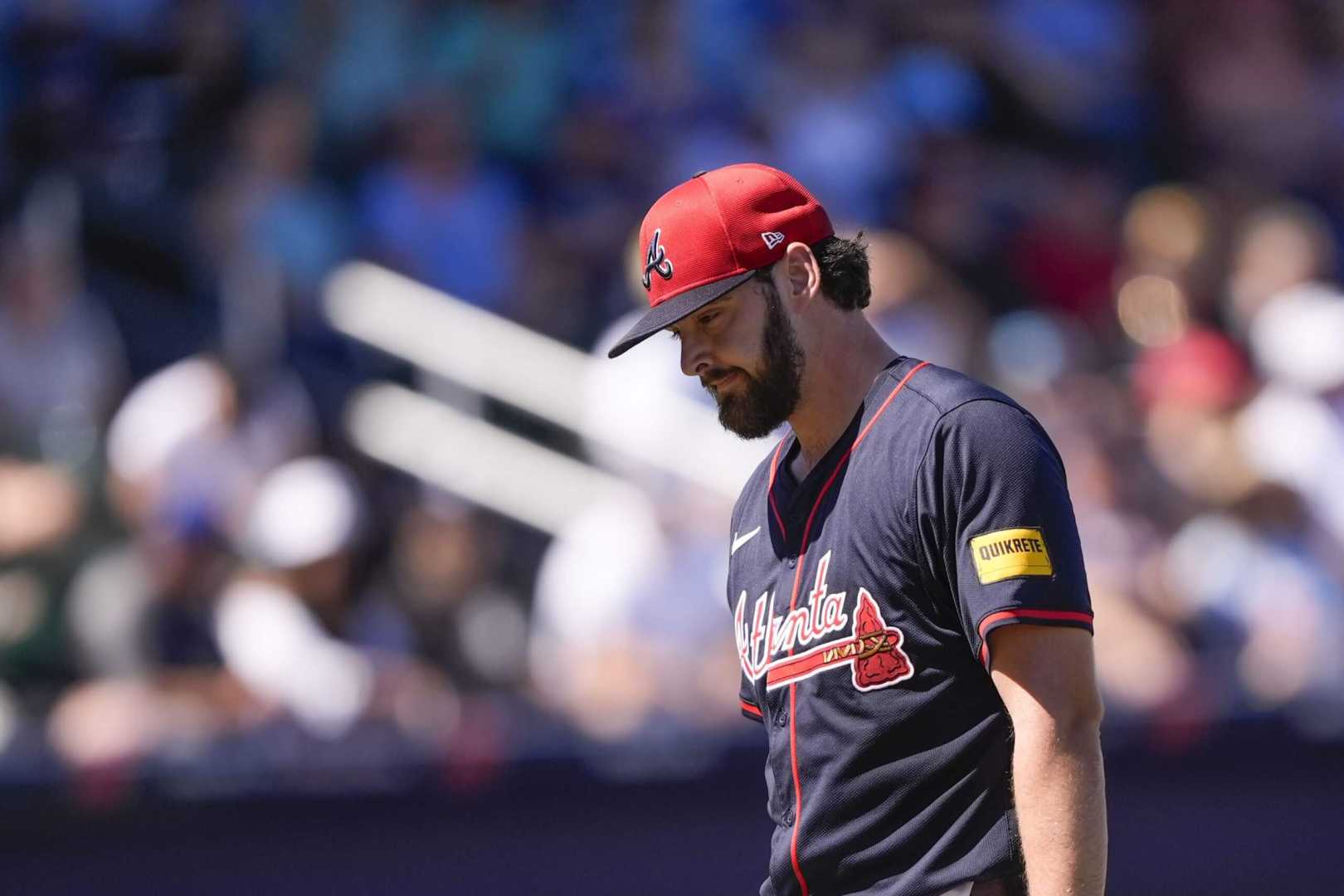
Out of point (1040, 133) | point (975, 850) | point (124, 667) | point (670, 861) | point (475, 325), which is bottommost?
point (975, 850)

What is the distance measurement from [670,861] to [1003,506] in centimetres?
407

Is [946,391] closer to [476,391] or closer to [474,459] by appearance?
[474,459]

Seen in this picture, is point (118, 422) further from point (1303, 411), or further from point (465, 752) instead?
point (1303, 411)

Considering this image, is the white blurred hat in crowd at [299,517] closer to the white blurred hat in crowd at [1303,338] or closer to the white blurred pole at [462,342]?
the white blurred pole at [462,342]

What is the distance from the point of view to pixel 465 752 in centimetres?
649

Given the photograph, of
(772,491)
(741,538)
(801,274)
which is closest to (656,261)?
(801,274)

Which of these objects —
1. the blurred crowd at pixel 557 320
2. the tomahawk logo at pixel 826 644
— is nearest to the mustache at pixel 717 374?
the tomahawk logo at pixel 826 644

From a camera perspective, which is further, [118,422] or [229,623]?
[118,422]

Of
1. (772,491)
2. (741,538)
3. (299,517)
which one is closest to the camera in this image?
(772,491)

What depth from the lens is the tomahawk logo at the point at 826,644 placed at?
2928 mm

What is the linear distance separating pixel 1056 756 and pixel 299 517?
481 cm

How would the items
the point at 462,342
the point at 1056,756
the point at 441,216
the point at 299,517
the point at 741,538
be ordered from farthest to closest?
the point at 441,216 → the point at 462,342 → the point at 299,517 → the point at 741,538 → the point at 1056,756

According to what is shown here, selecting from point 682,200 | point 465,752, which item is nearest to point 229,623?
point 465,752

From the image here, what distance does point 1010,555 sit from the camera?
2719 mm
